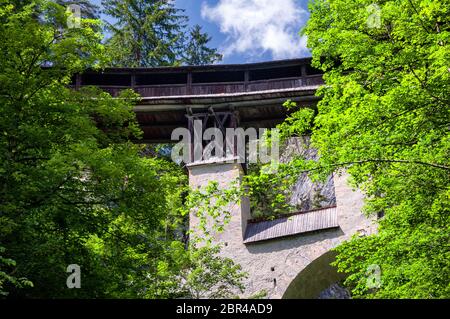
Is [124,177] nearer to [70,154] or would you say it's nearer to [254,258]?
[70,154]

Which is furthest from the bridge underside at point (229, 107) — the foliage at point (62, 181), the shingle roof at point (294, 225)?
the foliage at point (62, 181)

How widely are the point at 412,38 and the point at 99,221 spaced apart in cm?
530

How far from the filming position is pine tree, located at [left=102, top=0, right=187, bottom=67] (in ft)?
83.8

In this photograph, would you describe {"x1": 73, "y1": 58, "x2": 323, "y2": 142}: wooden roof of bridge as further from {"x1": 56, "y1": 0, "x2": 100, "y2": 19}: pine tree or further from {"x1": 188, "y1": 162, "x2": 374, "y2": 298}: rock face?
{"x1": 56, "y1": 0, "x2": 100, "y2": 19}: pine tree

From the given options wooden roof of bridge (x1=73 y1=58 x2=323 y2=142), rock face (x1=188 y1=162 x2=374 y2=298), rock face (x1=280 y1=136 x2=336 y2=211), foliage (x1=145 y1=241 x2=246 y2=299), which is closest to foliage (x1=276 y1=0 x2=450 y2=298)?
foliage (x1=145 y1=241 x2=246 y2=299)

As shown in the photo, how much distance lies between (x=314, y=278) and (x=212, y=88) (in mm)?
6645

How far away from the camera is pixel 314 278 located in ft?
49.7

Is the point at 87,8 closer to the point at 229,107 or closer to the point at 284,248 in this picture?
the point at 229,107

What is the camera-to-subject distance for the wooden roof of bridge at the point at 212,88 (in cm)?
1662

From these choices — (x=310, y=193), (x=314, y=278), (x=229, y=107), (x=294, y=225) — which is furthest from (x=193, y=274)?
(x=310, y=193)

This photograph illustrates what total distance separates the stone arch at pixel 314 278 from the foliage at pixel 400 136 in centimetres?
595

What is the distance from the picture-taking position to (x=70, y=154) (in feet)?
26.0

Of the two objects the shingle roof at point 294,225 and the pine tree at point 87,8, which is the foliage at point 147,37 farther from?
the shingle roof at point 294,225

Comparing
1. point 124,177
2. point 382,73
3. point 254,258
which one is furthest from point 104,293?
point 254,258
